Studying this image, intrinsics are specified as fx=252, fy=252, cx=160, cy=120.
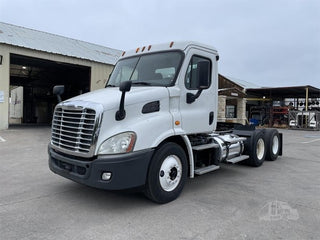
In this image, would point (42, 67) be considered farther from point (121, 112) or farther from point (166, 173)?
point (166, 173)

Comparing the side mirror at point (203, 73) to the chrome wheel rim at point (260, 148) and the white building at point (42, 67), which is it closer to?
the chrome wheel rim at point (260, 148)

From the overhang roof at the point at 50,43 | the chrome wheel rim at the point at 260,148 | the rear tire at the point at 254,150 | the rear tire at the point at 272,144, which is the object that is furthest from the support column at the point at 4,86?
the rear tire at the point at 272,144

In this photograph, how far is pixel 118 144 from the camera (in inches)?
138

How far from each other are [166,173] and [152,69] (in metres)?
1.87

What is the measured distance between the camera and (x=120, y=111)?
3.57 m

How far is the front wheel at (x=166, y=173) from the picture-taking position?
3.81 m

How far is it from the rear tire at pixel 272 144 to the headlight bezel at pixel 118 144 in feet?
17.8

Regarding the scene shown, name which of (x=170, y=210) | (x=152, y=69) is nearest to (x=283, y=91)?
(x=152, y=69)

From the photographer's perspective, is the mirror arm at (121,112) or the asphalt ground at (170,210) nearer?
the asphalt ground at (170,210)

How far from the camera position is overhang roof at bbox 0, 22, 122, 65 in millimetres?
14575

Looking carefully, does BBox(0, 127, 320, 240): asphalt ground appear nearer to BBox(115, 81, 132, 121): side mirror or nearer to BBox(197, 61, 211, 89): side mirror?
BBox(115, 81, 132, 121): side mirror

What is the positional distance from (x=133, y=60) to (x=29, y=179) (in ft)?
11.2

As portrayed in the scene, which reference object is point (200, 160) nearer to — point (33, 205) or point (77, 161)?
point (77, 161)

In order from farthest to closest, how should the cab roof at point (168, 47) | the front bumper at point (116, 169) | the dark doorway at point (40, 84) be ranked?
the dark doorway at point (40, 84), the cab roof at point (168, 47), the front bumper at point (116, 169)
